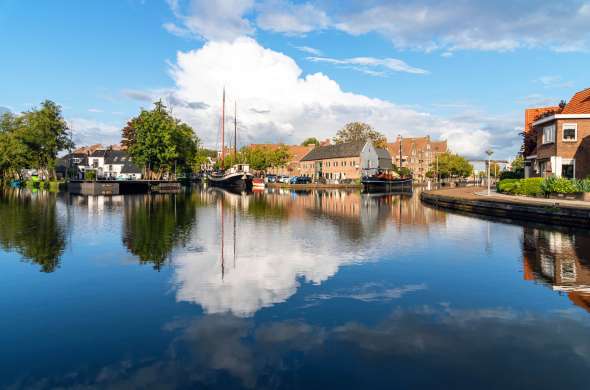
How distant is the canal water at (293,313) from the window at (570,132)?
22.1m

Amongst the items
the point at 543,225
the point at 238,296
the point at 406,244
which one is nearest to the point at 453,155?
the point at 543,225

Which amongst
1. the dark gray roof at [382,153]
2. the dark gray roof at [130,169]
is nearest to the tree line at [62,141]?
the dark gray roof at [130,169]

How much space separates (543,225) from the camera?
2762 cm

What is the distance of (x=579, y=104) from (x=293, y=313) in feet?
134

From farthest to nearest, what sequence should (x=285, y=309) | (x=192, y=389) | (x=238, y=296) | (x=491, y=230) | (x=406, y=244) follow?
1. (x=491, y=230)
2. (x=406, y=244)
3. (x=238, y=296)
4. (x=285, y=309)
5. (x=192, y=389)

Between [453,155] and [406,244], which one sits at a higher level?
[453,155]

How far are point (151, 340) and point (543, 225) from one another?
25.8m

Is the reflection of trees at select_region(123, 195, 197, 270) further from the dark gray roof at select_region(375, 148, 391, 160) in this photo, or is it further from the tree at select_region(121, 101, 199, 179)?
the dark gray roof at select_region(375, 148, 391, 160)

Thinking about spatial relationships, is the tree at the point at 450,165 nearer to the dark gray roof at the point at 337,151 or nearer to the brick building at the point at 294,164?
the dark gray roof at the point at 337,151

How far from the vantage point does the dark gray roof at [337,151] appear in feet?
386

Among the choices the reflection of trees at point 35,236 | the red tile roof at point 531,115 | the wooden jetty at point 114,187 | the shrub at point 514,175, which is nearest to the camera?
the reflection of trees at point 35,236

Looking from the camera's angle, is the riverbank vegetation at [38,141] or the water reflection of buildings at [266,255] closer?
the water reflection of buildings at [266,255]

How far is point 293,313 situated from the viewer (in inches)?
415

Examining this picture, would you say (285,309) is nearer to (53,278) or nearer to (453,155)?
(53,278)
